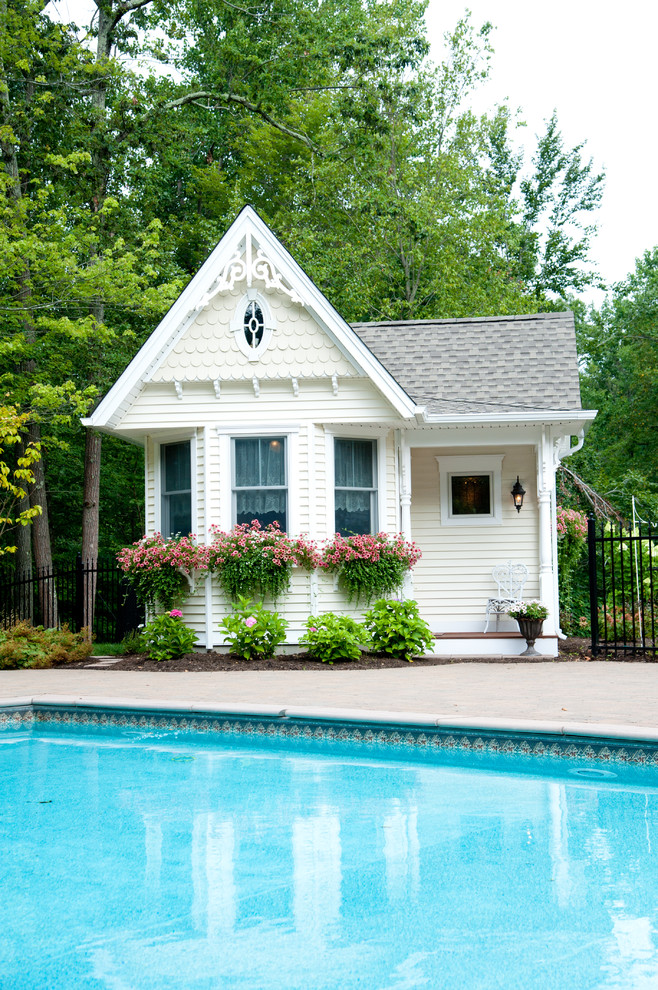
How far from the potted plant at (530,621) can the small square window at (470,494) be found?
6.31 feet

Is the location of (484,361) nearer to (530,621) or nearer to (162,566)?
(530,621)

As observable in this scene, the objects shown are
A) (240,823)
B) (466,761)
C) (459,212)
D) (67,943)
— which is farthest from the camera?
(459,212)

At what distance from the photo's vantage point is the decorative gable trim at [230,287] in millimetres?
11633

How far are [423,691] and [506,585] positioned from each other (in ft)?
15.7

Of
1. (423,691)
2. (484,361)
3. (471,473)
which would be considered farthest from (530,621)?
(484,361)

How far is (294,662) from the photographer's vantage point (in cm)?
1131

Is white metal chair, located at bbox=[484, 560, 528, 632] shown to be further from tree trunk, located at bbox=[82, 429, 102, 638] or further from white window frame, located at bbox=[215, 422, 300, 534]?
tree trunk, located at bbox=[82, 429, 102, 638]

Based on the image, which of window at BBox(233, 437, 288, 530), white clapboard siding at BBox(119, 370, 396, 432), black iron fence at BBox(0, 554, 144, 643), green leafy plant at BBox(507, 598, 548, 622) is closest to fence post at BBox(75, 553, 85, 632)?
black iron fence at BBox(0, 554, 144, 643)

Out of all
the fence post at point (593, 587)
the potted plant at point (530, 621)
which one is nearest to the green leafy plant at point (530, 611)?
the potted plant at point (530, 621)

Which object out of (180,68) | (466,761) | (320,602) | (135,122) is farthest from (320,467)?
(180,68)

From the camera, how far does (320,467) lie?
471 inches

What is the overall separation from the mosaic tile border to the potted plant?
17.4 feet

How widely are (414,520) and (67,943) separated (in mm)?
9925

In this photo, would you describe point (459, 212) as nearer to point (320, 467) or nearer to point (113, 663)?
point (320, 467)
